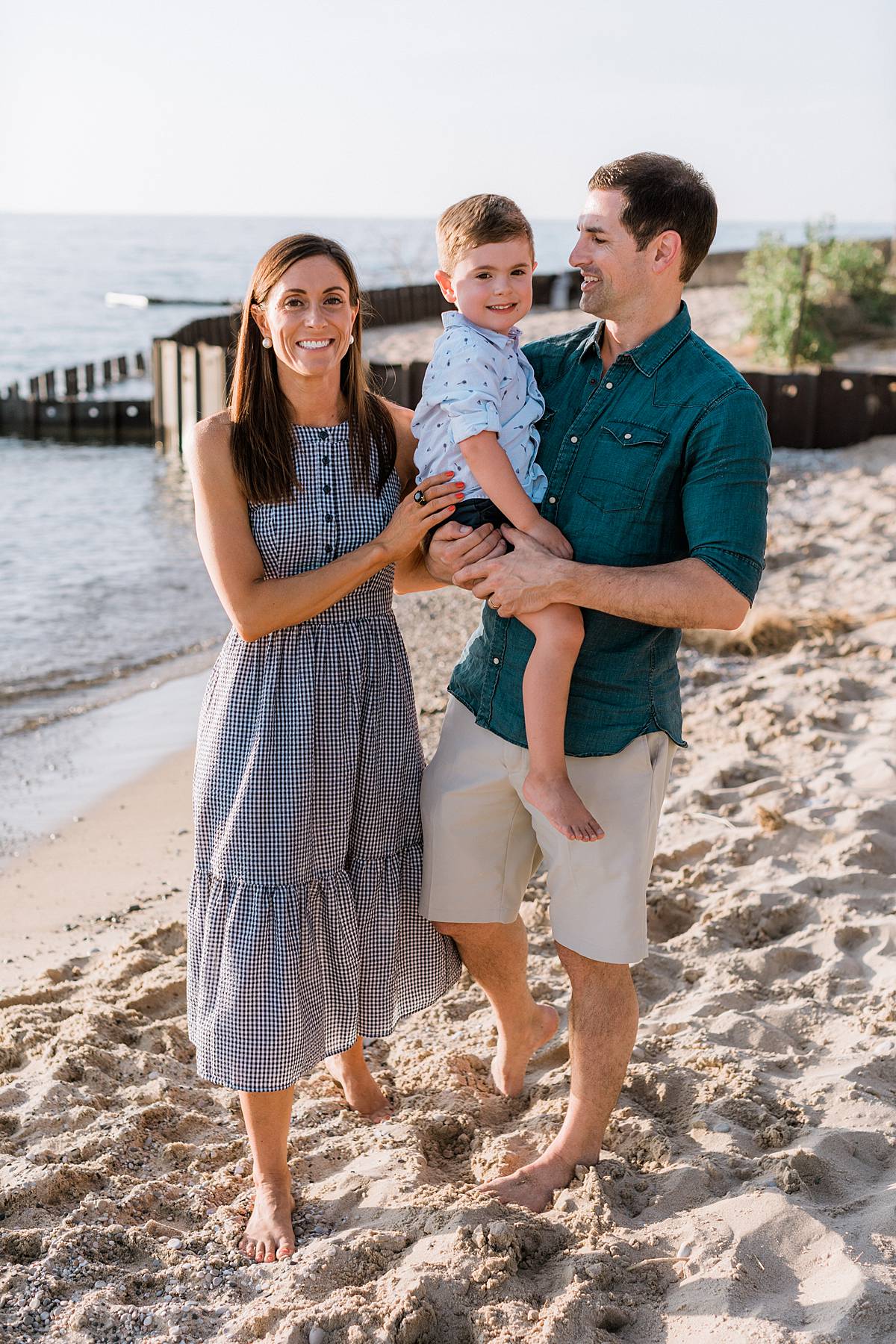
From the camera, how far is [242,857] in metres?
2.83

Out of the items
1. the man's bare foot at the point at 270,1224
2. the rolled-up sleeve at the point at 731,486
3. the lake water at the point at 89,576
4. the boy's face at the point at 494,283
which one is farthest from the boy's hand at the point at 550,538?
the lake water at the point at 89,576

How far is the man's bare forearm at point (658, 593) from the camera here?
8.51ft

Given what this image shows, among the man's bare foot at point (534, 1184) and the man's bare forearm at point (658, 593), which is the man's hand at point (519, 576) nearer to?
the man's bare forearm at point (658, 593)

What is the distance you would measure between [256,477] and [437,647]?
4762 millimetres

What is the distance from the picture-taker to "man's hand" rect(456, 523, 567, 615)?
2703mm

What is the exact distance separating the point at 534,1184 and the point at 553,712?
3.67 ft

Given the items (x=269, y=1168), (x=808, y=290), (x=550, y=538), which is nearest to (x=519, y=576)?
(x=550, y=538)

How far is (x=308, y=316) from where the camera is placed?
2789mm

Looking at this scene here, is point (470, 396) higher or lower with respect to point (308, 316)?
lower

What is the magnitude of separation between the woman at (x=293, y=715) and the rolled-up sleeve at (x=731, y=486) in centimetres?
62

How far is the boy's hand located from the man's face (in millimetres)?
495

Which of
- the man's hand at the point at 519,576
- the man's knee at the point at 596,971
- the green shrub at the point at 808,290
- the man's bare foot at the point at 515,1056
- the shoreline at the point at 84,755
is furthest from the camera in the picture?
the green shrub at the point at 808,290

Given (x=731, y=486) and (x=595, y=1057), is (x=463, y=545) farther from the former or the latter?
(x=595, y=1057)

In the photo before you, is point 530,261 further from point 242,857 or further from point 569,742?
point 242,857
